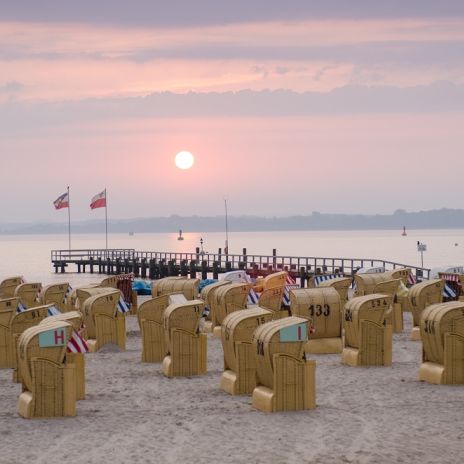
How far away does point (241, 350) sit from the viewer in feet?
70.9

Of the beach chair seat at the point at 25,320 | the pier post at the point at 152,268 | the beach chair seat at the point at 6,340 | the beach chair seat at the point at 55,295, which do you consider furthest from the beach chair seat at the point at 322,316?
the pier post at the point at 152,268

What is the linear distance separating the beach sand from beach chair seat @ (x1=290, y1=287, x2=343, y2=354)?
13.1ft

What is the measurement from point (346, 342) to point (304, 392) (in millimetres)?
7485

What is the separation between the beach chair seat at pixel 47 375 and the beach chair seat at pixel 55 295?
19.7 m

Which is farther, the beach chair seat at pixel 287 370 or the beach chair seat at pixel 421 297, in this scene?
the beach chair seat at pixel 421 297

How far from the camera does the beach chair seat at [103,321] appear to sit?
30.1 m

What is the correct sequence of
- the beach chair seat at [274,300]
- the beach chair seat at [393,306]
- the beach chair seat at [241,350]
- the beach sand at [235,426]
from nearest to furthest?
the beach sand at [235,426], the beach chair seat at [241,350], the beach chair seat at [393,306], the beach chair seat at [274,300]

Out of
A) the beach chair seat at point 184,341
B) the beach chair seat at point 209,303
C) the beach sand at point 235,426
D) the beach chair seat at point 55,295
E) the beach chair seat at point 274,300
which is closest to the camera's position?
the beach sand at point 235,426

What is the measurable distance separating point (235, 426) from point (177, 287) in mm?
22054

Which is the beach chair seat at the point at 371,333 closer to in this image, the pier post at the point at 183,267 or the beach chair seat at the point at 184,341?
the beach chair seat at the point at 184,341

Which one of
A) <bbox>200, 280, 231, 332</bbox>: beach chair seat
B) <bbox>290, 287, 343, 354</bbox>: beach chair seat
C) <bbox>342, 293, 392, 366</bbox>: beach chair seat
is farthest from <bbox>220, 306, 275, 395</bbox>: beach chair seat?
<bbox>200, 280, 231, 332</bbox>: beach chair seat

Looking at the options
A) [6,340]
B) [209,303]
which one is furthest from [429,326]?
[209,303]

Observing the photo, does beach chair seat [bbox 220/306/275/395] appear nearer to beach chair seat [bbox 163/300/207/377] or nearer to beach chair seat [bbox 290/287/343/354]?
beach chair seat [bbox 163/300/207/377]

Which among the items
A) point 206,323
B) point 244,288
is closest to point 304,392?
point 244,288
